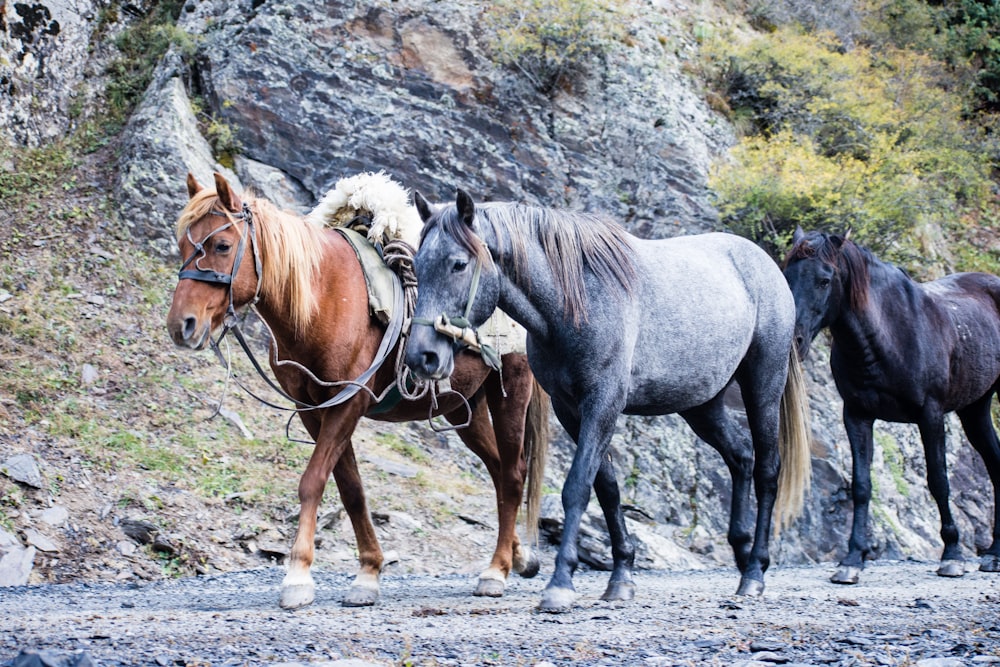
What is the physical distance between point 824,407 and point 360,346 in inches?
284

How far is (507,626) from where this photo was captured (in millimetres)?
4102

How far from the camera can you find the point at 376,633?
12.6 ft

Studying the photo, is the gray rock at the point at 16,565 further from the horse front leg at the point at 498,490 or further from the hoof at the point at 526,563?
the hoof at the point at 526,563

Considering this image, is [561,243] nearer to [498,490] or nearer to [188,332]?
[188,332]

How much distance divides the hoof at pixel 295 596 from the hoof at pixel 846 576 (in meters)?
3.93

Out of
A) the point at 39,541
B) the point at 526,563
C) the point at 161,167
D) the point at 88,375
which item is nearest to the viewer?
the point at 39,541

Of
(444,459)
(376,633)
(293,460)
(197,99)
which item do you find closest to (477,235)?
(376,633)

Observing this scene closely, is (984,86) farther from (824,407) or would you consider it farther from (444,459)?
(444,459)

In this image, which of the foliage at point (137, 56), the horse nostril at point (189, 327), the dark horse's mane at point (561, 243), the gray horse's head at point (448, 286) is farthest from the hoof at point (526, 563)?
the foliage at point (137, 56)

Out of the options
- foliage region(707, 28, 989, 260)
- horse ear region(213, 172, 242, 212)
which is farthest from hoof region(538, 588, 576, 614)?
foliage region(707, 28, 989, 260)

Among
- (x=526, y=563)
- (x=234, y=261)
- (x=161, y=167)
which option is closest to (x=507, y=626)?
(x=234, y=261)

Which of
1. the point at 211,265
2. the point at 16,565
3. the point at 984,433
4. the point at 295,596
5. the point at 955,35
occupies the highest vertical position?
the point at 955,35

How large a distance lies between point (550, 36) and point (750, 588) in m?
9.23

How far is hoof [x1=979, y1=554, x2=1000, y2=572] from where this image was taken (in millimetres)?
7242
